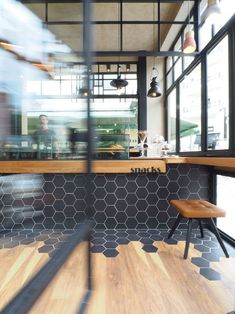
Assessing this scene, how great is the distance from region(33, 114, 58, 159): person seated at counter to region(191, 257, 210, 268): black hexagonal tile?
5.79 ft

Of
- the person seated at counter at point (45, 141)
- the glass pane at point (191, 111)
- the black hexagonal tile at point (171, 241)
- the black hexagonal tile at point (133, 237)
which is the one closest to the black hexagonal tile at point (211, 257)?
the black hexagonal tile at point (171, 241)

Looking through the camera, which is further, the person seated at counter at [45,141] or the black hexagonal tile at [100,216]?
the black hexagonal tile at [100,216]

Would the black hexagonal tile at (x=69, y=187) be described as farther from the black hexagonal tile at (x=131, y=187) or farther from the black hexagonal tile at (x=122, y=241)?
the black hexagonal tile at (x=122, y=241)

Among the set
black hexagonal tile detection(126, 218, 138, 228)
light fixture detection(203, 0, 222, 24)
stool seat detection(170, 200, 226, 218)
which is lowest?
black hexagonal tile detection(126, 218, 138, 228)

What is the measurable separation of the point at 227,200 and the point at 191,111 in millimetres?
2215

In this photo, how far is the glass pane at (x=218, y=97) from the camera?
2.82 meters

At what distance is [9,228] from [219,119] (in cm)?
295

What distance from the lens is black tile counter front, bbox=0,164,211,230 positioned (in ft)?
9.50

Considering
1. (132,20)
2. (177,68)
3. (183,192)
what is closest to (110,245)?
(183,192)

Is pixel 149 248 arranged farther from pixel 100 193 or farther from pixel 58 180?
pixel 58 180

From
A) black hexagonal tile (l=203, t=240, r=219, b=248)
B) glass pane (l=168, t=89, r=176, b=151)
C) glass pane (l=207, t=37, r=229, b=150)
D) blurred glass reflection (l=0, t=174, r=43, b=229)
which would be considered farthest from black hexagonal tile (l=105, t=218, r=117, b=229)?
glass pane (l=168, t=89, r=176, b=151)

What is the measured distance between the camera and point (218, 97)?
3.06 m

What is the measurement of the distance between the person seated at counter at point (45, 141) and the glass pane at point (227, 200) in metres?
1.92

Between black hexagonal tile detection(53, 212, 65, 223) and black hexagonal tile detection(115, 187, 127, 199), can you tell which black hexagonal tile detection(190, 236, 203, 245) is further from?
black hexagonal tile detection(53, 212, 65, 223)
